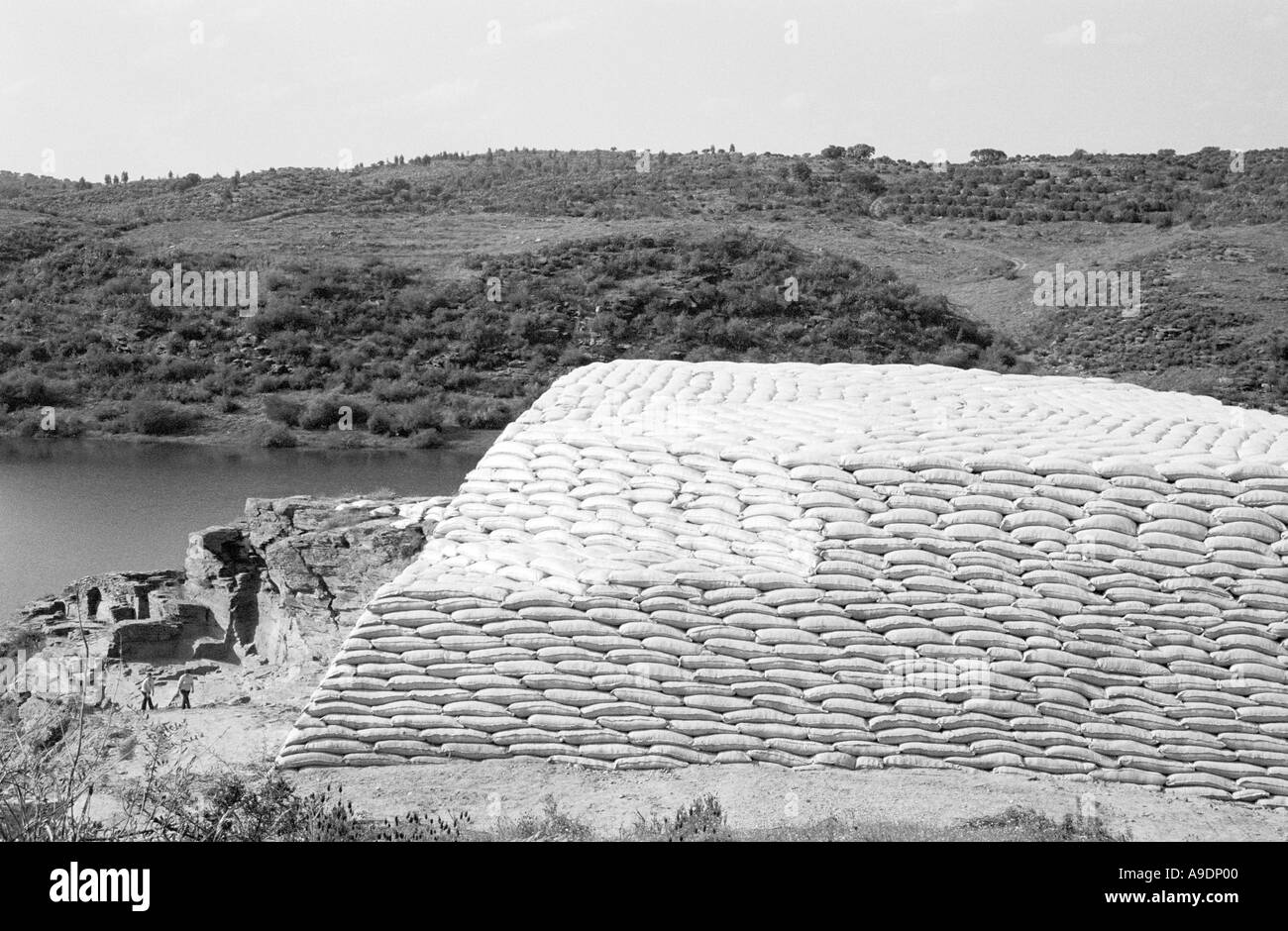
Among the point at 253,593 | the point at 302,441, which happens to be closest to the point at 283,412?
the point at 302,441

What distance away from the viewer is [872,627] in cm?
643

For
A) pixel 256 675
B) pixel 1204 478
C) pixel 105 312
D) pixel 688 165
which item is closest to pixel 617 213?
pixel 688 165

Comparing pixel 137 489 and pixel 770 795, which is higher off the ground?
pixel 137 489

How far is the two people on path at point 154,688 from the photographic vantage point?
8.25m

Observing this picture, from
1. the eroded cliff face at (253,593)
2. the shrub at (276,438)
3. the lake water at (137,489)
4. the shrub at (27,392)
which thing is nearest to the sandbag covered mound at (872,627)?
the eroded cliff face at (253,593)

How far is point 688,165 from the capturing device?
40281mm

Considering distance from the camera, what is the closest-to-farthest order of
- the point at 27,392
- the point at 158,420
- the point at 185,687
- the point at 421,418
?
the point at 185,687, the point at 421,418, the point at 158,420, the point at 27,392

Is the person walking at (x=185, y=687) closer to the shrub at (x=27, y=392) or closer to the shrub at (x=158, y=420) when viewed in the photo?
the shrub at (x=158, y=420)

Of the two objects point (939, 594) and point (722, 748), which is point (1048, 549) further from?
point (722, 748)

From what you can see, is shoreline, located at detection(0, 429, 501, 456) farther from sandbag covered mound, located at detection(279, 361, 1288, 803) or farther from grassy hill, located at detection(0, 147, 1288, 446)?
sandbag covered mound, located at detection(279, 361, 1288, 803)

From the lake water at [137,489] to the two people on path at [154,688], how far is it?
11.0ft

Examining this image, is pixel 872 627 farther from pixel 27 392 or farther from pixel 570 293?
→ pixel 570 293

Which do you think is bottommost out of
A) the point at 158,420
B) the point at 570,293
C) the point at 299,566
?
the point at 299,566

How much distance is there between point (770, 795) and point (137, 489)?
1368cm
